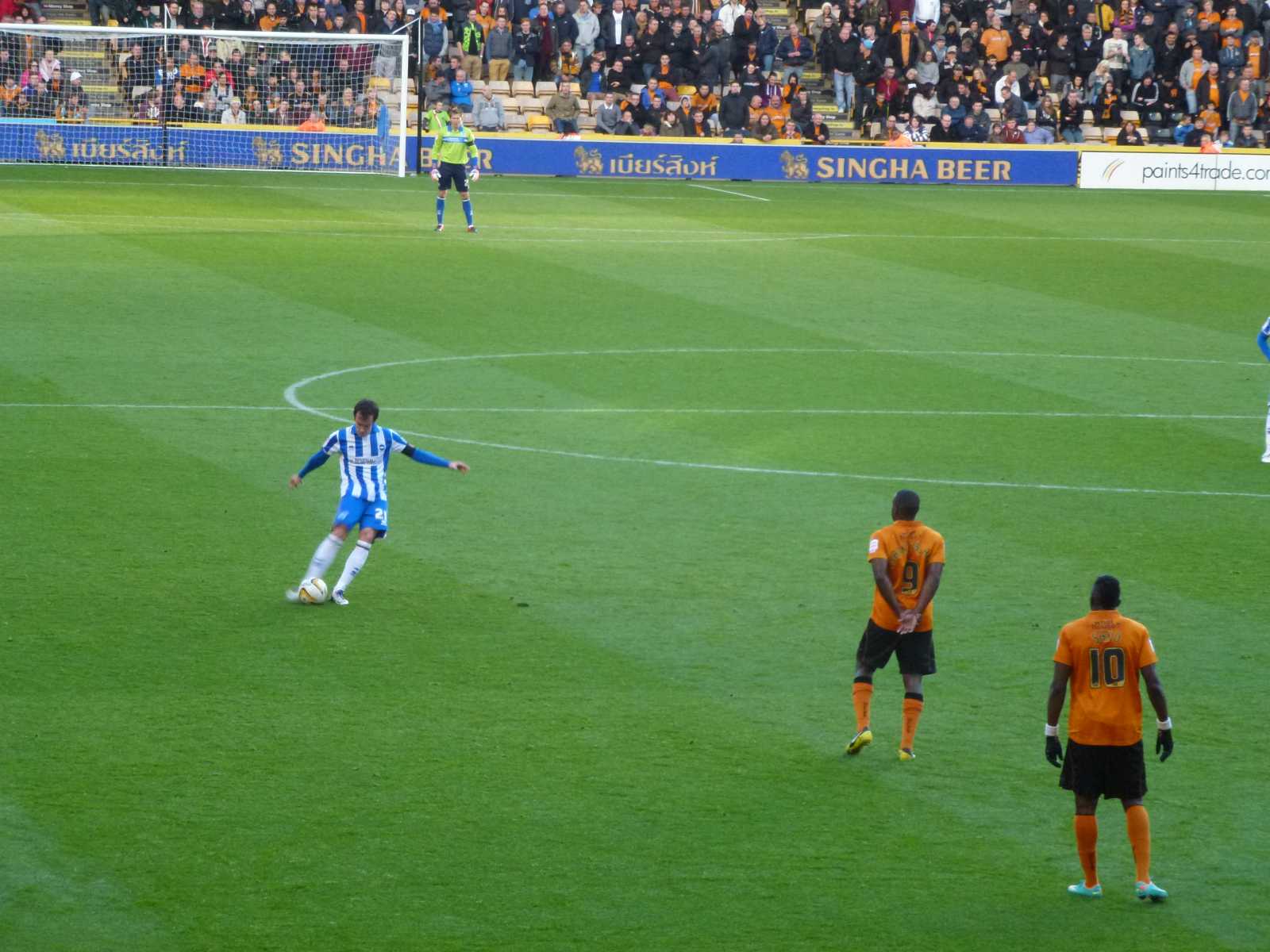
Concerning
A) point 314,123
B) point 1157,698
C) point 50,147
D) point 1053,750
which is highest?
point 314,123

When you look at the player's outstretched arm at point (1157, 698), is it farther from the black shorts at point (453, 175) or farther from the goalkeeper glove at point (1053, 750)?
the black shorts at point (453, 175)

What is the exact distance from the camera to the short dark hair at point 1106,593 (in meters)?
8.66

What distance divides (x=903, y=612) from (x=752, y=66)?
1488 inches

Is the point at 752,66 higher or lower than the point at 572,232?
higher

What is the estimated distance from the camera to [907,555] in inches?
413

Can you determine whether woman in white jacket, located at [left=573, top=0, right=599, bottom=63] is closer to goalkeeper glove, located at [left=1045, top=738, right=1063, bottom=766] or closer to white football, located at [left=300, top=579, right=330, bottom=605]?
white football, located at [left=300, top=579, right=330, bottom=605]

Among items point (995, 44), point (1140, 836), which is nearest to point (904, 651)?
point (1140, 836)

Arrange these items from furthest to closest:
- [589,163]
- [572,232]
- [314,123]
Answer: [589,163], [314,123], [572,232]

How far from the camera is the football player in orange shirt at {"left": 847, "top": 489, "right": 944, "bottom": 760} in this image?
10.5 metres

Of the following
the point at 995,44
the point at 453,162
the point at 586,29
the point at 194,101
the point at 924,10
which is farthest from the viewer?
the point at 924,10

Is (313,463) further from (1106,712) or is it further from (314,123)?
(314,123)

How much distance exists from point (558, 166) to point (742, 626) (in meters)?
31.6

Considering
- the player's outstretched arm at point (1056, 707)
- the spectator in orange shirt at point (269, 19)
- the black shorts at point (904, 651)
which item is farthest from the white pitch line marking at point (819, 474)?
the spectator in orange shirt at point (269, 19)

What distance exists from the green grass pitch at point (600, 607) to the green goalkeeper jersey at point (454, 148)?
4028 millimetres
